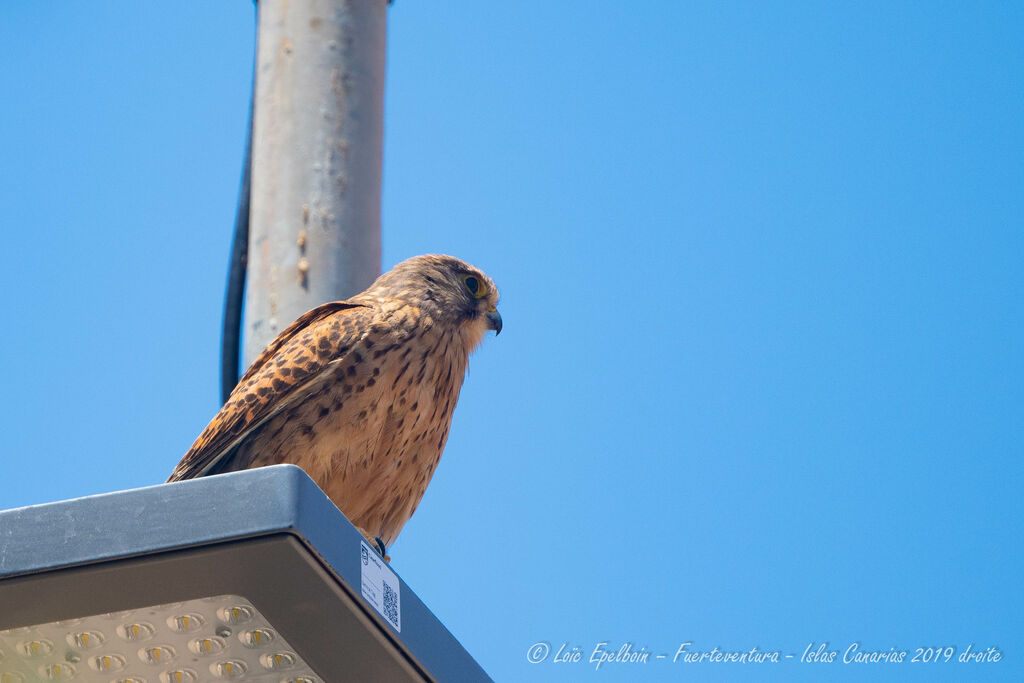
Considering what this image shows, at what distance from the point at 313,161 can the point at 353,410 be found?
646 mm

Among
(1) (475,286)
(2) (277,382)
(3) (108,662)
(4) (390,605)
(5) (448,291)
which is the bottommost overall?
(3) (108,662)

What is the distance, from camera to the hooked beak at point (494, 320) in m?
3.92

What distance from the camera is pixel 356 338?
3129 mm

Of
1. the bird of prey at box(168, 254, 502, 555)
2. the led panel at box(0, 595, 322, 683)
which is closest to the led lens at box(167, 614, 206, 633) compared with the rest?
the led panel at box(0, 595, 322, 683)

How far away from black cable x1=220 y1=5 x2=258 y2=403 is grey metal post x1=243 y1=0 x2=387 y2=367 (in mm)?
129

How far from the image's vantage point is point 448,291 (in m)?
3.74

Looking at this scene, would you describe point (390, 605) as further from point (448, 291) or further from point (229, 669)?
point (448, 291)

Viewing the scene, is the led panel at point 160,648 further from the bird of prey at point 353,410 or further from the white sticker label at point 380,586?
the bird of prey at point 353,410

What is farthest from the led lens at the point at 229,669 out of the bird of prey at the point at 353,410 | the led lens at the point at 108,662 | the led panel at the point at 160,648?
the bird of prey at the point at 353,410

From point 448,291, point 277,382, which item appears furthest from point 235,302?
point 448,291

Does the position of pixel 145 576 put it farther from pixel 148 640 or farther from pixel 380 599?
pixel 380 599

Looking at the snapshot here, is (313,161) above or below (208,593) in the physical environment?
above

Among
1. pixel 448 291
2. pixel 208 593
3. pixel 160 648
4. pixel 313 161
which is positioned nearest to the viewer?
pixel 208 593

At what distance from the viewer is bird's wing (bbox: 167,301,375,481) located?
2969 mm
